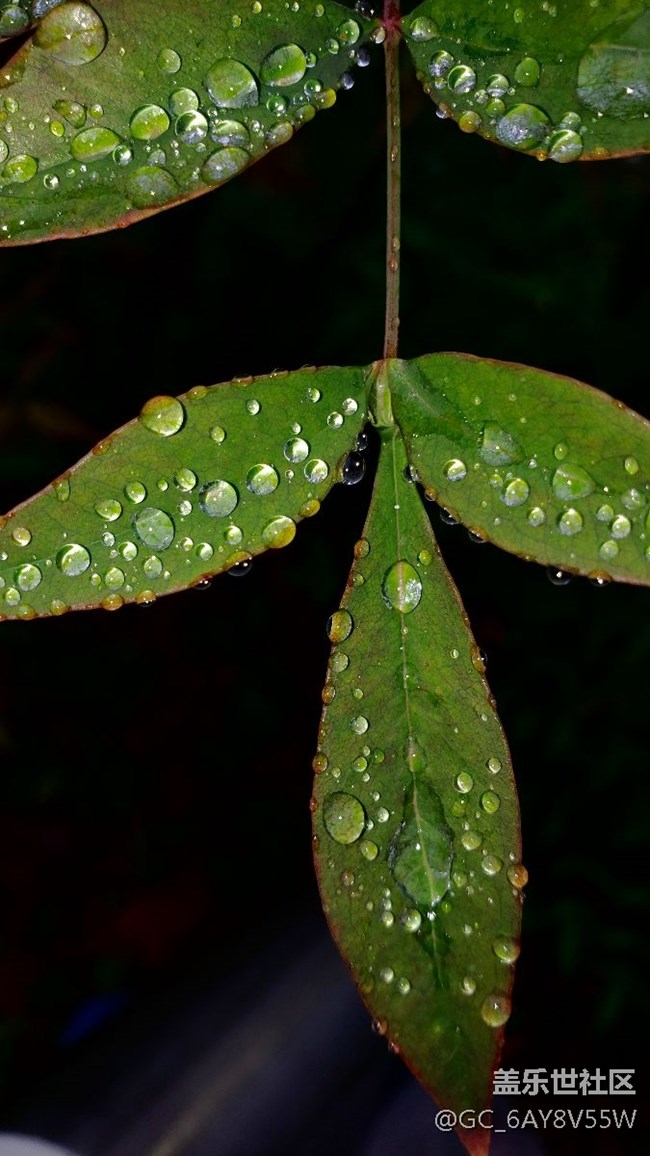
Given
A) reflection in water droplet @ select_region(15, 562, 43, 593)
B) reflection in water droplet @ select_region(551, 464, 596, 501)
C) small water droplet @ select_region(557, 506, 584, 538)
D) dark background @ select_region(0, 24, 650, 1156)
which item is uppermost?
reflection in water droplet @ select_region(551, 464, 596, 501)

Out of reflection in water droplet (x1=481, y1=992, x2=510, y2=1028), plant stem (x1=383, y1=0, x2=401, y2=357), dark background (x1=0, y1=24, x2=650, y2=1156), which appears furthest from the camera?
dark background (x1=0, y1=24, x2=650, y2=1156)

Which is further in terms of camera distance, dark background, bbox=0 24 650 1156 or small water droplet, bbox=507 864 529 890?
dark background, bbox=0 24 650 1156

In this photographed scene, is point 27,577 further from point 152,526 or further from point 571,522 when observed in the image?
point 571,522

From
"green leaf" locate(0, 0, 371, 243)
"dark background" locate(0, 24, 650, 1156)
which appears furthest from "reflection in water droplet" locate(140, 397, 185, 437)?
"dark background" locate(0, 24, 650, 1156)

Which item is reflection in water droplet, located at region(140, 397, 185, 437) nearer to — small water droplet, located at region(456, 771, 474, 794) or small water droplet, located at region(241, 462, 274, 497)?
small water droplet, located at region(241, 462, 274, 497)

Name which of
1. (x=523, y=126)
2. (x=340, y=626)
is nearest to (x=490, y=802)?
(x=340, y=626)

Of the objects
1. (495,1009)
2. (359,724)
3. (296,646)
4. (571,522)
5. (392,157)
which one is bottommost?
(296,646)
